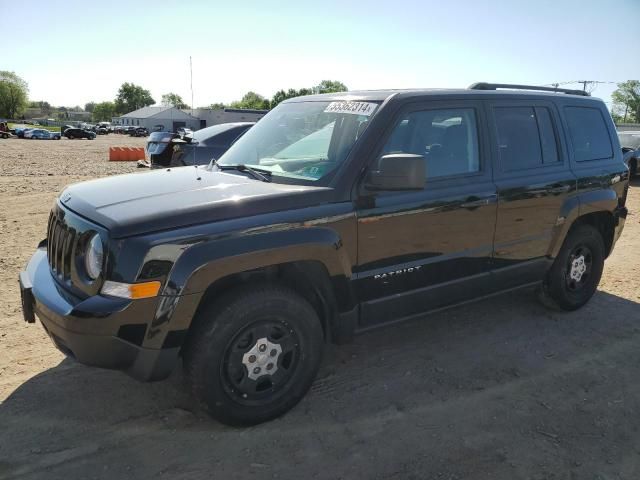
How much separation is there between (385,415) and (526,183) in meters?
2.12

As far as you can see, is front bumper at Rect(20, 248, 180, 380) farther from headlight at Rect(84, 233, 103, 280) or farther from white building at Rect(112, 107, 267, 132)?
white building at Rect(112, 107, 267, 132)

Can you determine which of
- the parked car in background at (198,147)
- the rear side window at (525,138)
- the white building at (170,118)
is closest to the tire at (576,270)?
the rear side window at (525,138)

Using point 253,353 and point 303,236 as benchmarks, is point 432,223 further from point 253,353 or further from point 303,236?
point 253,353

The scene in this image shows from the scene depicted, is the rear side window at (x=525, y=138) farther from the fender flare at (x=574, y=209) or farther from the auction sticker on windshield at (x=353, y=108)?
the auction sticker on windshield at (x=353, y=108)

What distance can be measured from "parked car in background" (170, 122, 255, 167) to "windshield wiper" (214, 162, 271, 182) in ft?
16.6

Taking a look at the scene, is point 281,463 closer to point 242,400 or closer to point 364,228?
point 242,400

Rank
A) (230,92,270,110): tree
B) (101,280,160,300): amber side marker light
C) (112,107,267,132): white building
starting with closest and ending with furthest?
(101,280,160,300): amber side marker light → (112,107,267,132): white building → (230,92,270,110): tree

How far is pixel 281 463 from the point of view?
8.98 ft

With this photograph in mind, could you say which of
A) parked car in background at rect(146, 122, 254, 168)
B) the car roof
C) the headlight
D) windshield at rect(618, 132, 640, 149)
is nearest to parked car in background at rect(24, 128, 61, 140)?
parked car in background at rect(146, 122, 254, 168)

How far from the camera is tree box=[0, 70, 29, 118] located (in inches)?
4117

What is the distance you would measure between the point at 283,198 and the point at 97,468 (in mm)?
1727

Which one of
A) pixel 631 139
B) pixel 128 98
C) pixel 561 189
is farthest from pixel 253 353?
pixel 128 98

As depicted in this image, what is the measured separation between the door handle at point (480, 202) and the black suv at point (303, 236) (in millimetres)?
13

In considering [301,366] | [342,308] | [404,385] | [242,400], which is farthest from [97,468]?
[404,385]
